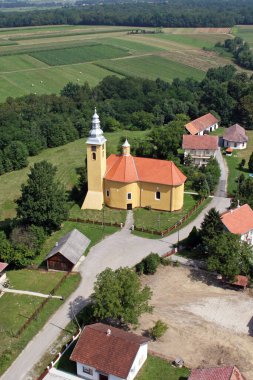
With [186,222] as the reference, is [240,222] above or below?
above

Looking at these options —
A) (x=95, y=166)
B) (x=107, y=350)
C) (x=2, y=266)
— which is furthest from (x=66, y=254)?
(x=95, y=166)

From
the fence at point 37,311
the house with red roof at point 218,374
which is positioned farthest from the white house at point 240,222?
the house with red roof at point 218,374

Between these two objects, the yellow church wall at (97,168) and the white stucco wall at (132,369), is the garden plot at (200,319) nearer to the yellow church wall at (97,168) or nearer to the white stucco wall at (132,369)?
the white stucco wall at (132,369)

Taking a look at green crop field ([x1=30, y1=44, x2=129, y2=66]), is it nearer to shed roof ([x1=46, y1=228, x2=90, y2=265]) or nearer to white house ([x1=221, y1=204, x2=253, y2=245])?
shed roof ([x1=46, y1=228, x2=90, y2=265])

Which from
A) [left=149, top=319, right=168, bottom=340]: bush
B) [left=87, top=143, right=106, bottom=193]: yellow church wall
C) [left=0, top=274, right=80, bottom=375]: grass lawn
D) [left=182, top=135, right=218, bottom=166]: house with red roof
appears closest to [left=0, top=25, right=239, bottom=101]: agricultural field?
[left=182, top=135, right=218, bottom=166]: house with red roof

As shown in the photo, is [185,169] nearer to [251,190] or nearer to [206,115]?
[251,190]

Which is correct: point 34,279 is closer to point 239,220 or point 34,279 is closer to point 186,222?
point 186,222
